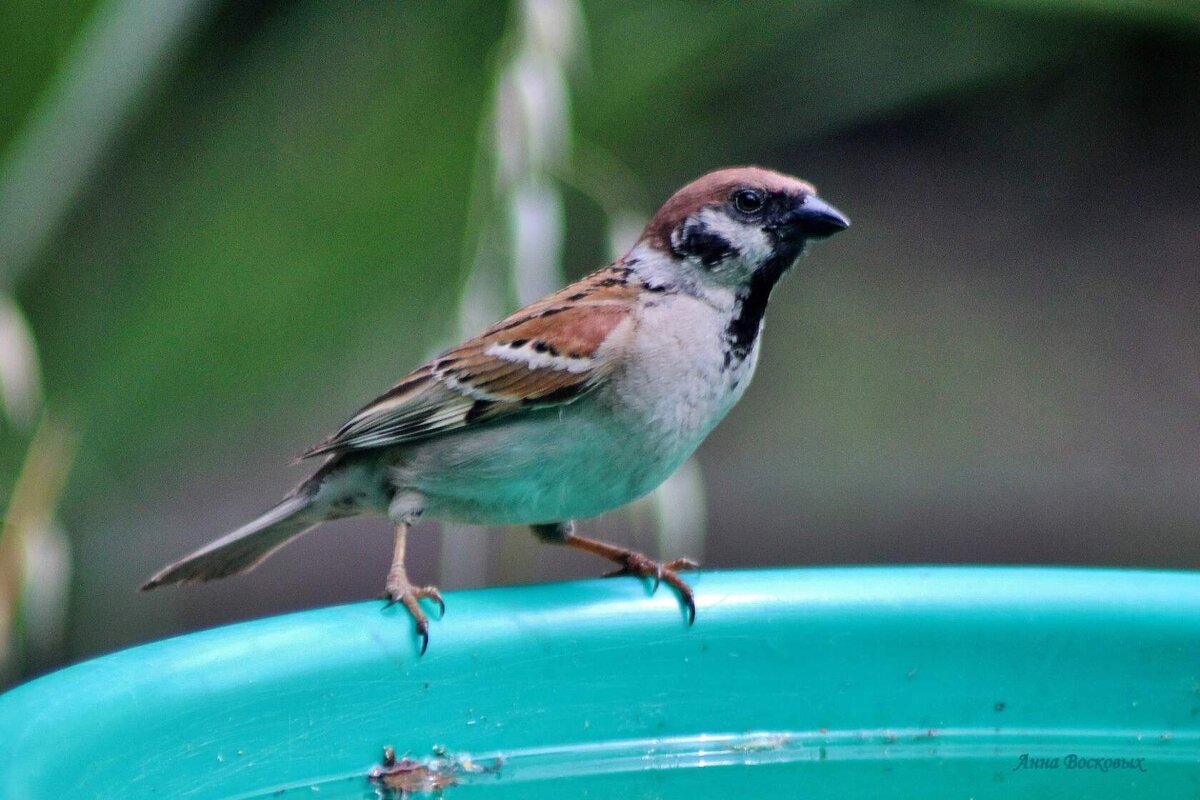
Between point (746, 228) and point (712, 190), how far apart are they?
8 cm

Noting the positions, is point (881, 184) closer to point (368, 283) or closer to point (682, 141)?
point (682, 141)

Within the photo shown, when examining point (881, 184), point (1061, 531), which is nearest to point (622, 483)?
point (1061, 531)

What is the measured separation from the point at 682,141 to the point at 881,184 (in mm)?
3237

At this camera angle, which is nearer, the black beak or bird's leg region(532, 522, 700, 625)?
bird's leg region(532, 522, 700, 625)

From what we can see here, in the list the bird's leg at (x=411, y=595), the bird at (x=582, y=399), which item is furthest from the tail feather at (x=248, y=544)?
the bird's leg at (x=411, y=595)

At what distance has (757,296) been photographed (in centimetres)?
268

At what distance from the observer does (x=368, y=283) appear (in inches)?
126

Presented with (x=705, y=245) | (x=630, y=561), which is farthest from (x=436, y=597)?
(x=705, y=245)

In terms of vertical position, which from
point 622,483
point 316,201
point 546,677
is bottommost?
point 546,677

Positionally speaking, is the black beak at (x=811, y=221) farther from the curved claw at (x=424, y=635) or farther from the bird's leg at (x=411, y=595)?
the curved claw at (x=424, y=635)

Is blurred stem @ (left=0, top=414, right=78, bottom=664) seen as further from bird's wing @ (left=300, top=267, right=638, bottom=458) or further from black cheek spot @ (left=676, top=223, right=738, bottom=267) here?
black cheek spot @ (left=676, top=223, right=738, bottom=267)

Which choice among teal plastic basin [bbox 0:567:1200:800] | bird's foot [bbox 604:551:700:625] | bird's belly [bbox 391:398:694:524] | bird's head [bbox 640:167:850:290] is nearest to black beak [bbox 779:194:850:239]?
bird's head [bbox 640:167:850:290]

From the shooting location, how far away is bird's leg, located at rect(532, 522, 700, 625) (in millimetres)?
2213

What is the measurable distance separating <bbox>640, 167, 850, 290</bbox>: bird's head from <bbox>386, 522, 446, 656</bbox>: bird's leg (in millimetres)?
676
